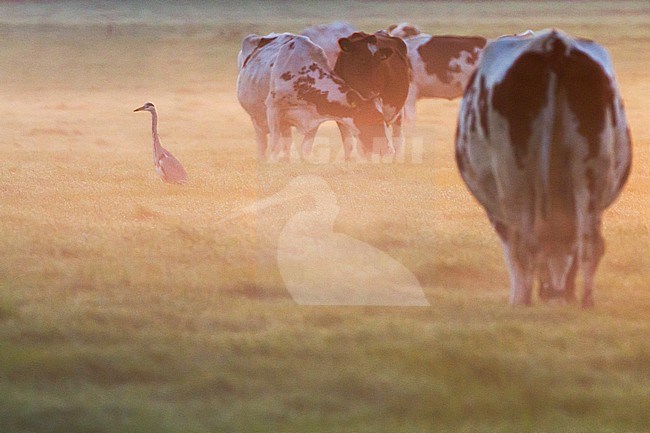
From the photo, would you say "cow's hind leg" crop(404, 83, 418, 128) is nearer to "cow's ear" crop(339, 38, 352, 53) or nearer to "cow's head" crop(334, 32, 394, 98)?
"cow's head" crop(334, 32, 394, 98)

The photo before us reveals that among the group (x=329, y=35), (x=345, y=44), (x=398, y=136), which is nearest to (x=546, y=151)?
(x=345, y=44)

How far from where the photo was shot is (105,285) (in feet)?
25.1

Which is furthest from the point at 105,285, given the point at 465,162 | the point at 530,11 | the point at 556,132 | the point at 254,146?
the point at 530,11

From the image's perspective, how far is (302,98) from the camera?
14250 millimetres

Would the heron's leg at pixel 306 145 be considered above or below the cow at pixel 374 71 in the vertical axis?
below

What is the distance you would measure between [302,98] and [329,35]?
3505 millimetres

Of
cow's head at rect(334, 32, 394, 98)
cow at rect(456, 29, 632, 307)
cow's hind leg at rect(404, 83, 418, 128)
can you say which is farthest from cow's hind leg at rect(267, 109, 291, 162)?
cow at rect(456, 29, 632, 307)

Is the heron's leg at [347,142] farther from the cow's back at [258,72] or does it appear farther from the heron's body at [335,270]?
the heron's body at [335,270]

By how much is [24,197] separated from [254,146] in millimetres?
5736

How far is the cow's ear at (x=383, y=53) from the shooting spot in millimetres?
15849

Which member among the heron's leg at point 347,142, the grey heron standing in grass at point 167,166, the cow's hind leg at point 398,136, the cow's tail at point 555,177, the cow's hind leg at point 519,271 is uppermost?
the cow's tail at point 555,177

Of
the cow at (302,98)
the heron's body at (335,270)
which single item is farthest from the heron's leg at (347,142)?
the heron's body at (335,270)

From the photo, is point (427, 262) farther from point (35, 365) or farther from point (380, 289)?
point (35, 365)

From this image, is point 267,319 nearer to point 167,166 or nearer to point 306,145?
point 167,166
